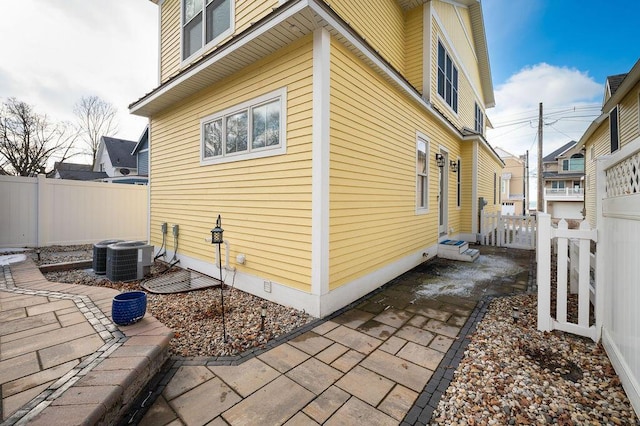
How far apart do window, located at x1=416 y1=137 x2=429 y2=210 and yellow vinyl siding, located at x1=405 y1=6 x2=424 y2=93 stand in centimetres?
154

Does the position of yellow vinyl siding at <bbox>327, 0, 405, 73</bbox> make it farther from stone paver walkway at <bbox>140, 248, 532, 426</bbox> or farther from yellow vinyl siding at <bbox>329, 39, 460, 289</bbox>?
stone paver walkway at <bbox>140, 248, 532, 426</bbox>

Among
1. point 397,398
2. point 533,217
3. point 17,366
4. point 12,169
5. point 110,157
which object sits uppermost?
point 110,157

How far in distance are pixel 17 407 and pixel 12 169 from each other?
85.1 ft

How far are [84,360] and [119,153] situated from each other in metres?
26.1

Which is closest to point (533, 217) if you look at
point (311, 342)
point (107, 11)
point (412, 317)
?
point (412, 317)

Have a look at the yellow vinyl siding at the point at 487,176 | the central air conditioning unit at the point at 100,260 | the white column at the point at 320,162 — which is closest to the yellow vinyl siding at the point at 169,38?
the central air conditioning unit at the point at 100,260

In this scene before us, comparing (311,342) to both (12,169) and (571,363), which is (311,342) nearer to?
(571,363)

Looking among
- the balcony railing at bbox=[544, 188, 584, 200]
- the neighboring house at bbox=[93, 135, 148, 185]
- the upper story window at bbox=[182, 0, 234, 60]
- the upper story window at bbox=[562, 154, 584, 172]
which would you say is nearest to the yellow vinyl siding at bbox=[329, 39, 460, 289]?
the upper story window at bbox=[182, 0, 234, 60]

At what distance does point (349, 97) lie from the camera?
390cm

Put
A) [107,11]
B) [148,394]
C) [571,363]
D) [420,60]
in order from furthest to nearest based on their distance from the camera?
[107,11]
[420,60]
[571,363]
[148,394]

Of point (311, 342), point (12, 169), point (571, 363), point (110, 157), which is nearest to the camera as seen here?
point (571, 363)

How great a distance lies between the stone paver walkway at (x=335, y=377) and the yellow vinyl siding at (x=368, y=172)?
36.4 inches

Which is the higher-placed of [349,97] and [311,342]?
[349,97]

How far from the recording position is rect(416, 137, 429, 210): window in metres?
6.46
